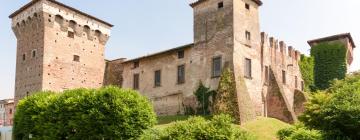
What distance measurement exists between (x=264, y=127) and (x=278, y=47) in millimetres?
11538

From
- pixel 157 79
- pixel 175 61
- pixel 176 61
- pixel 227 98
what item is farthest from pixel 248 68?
pixel 157 79

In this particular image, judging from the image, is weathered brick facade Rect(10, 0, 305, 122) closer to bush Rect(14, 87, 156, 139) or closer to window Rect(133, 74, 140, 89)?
window Rect(133, 74, 140, 89)

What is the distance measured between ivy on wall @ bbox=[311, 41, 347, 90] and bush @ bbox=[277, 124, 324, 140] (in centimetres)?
2059

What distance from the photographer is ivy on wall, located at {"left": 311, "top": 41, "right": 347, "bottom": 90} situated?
1641 inches

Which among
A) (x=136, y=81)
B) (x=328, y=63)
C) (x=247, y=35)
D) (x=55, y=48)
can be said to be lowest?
(x=136, y=81)

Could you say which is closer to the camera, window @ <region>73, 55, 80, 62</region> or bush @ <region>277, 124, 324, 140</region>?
bush @ <region>277, 124, 324, 140</region>

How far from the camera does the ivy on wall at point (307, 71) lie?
137 ft

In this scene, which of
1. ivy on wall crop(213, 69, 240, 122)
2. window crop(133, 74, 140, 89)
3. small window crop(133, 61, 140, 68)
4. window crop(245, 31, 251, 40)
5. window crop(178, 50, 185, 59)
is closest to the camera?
ivy on wall crop(213, 69, 240, 122)

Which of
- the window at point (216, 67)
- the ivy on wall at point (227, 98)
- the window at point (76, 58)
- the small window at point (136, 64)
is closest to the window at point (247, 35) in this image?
the window at point (216, 67)

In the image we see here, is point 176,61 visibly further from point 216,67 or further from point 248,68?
point 248,68

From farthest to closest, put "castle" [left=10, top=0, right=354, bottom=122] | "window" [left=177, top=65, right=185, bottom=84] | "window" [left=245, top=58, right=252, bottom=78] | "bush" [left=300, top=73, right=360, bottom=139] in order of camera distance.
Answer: "window" [left=177, top=65, right=185, bottom=84] → "window" [left=245, top=58, right=252, bottom=78] → "castle" [left=10, top=0, right=354, bottom=122] → "bush" [left=300, top=73, right=360, bottom=139]

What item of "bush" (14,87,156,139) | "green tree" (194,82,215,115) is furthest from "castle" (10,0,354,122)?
"bush" (14,87,156,139)

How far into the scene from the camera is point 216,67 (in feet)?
103

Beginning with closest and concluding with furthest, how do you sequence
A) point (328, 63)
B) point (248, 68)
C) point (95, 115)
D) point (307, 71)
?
point (95, 115) → point (248, 68) → point (307, 71) → point (328, 63)
